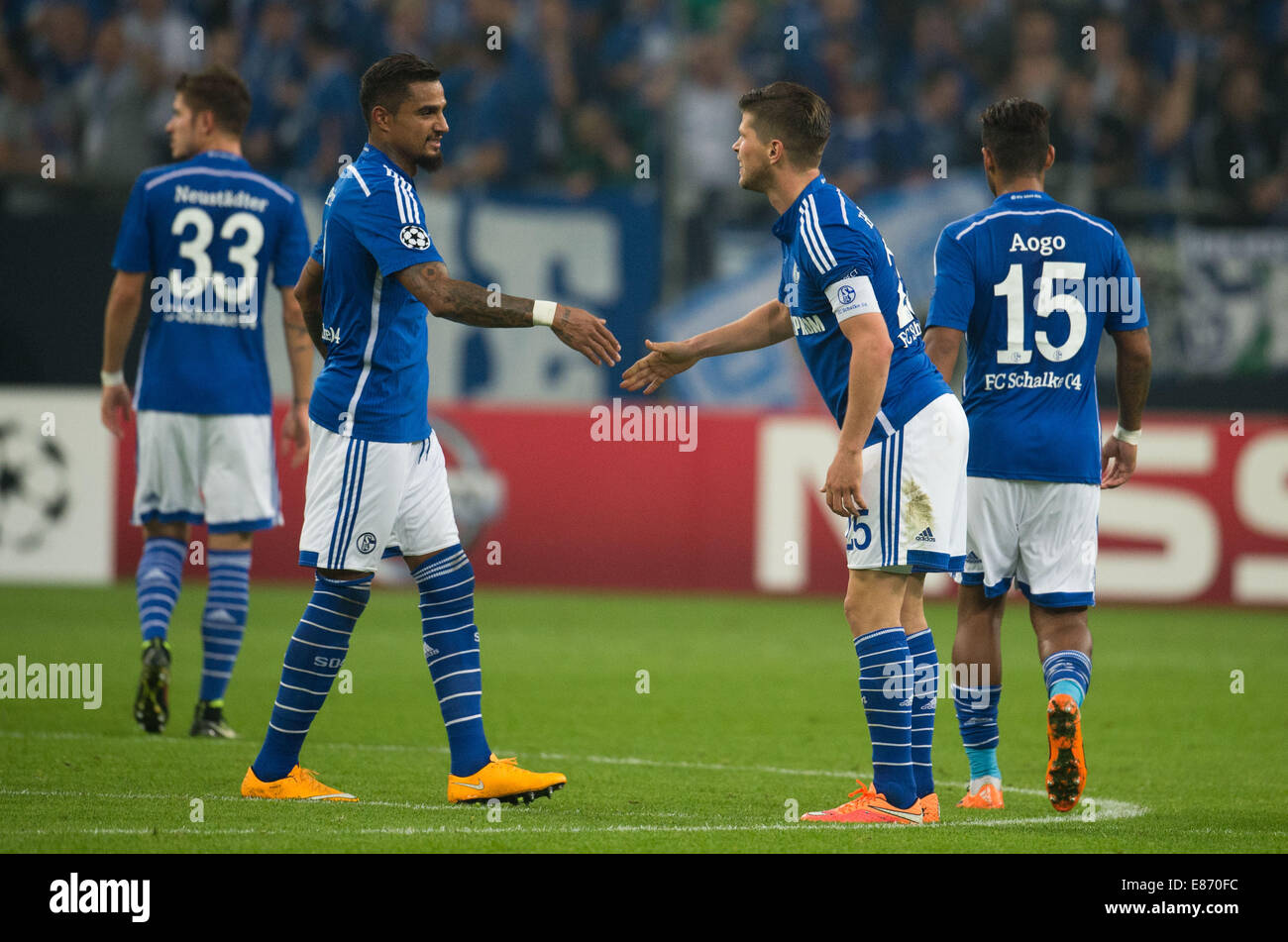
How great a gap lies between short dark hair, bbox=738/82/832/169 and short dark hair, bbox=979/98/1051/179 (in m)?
0.69

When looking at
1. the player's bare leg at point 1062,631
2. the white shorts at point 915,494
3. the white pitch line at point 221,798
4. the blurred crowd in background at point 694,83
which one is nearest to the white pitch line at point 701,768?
the white pitch line at point 221,798

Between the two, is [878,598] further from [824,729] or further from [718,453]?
[718,453]

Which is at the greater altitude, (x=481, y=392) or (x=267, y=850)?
(x=481, y=392)

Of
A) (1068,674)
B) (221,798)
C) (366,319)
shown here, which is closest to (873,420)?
(1068,674)

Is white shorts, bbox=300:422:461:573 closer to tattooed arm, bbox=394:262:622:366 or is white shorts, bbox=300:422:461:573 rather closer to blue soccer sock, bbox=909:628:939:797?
tattooed arm, bbox=394:262:622:366

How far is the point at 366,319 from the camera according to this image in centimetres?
541

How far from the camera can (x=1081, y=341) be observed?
5730mm

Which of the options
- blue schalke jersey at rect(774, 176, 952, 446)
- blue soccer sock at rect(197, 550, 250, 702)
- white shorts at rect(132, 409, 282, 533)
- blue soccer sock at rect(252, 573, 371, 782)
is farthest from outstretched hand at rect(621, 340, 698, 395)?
blue soccer sock at rect(197, 550, 250, 702)

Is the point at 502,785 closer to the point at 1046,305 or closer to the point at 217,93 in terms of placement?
the point at 1046,305

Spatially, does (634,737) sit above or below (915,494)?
below

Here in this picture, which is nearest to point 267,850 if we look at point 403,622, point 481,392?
point 403,622

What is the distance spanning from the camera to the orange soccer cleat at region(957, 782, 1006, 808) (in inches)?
227

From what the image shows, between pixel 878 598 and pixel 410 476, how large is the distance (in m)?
1.49

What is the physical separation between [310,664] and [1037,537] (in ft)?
7.73
